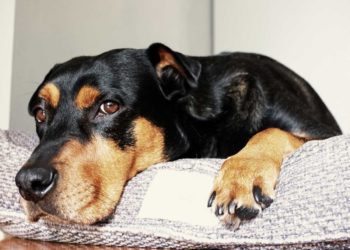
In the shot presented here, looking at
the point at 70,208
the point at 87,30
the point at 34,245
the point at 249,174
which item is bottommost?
the point at 34,245

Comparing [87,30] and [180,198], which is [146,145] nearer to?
[180,198]

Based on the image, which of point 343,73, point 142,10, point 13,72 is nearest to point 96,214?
point 13,72

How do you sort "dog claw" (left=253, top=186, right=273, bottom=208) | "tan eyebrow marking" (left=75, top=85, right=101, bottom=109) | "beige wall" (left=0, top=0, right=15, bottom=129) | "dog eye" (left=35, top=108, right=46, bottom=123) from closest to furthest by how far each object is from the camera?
"dog claw" (left=253, top=186, right=273, bottom=208) < "tan eyebrow marking" (left=75, top=85, right=101, bottom=109) < "dog eye" (left=35, top=108, right=46, bottom=123) < "beige wall" (left=0, top=0, right=15, bottom=129)

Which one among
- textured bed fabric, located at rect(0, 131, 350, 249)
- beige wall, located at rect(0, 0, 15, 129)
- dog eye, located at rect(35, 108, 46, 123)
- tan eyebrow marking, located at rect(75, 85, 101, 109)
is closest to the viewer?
textured bed fabric, located at rect(0, 131, 350, 249)

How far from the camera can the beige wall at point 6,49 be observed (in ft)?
9.70

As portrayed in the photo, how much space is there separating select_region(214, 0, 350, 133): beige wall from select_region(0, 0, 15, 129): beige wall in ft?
5.26

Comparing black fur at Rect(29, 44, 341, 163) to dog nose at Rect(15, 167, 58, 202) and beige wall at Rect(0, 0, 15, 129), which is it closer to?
dog nose at Rect(15, 167, 58, 202)

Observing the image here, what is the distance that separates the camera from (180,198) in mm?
1229

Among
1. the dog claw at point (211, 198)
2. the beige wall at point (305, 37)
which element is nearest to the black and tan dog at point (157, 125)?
the dog claw at point (211, 198)

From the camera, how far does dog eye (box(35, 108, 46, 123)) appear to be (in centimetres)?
168

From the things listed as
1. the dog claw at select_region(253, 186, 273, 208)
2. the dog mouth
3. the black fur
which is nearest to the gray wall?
the black fur

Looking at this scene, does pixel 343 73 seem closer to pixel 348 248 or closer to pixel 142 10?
pixel 142 10

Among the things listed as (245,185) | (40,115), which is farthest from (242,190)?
(40,115)

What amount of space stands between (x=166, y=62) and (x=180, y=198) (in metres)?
0.72
